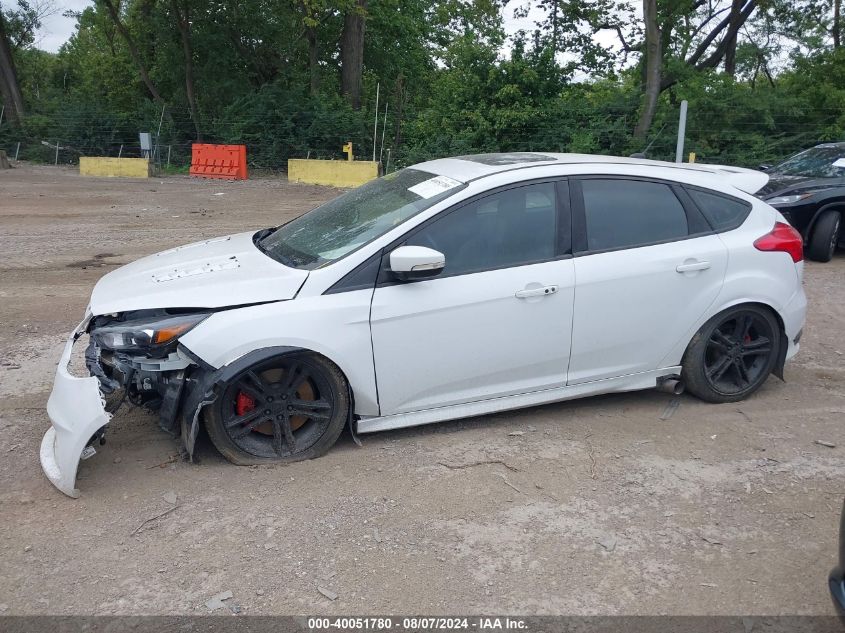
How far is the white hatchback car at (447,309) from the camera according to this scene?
12.7ft

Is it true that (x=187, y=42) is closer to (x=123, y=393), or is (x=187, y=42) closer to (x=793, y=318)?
(x=123, y=393)

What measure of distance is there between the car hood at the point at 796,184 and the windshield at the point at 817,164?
15 centimetres

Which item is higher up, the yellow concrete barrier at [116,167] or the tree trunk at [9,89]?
the tree trunk at [9,89]

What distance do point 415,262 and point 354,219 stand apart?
87 centimetres

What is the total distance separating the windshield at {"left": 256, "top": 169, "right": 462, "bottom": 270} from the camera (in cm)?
431

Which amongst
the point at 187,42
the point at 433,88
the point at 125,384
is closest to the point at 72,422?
the point at 125,384

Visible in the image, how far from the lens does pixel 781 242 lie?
4.87m

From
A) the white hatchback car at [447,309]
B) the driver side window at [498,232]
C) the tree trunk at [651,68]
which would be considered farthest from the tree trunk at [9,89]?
the driver side window at [498,232]

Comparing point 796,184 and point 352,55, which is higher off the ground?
point 352,55

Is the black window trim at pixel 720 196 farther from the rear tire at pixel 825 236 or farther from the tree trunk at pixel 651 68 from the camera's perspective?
the tree trunk at pixel 651 68

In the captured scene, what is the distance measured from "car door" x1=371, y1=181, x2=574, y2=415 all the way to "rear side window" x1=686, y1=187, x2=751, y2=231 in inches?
38.8

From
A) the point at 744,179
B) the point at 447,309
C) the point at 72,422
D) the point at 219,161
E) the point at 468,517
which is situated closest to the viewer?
the point at 468,517

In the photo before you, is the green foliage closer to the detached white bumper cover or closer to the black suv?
the black suv

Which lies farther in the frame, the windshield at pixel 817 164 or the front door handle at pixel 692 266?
the windshield at pixel 817 164
